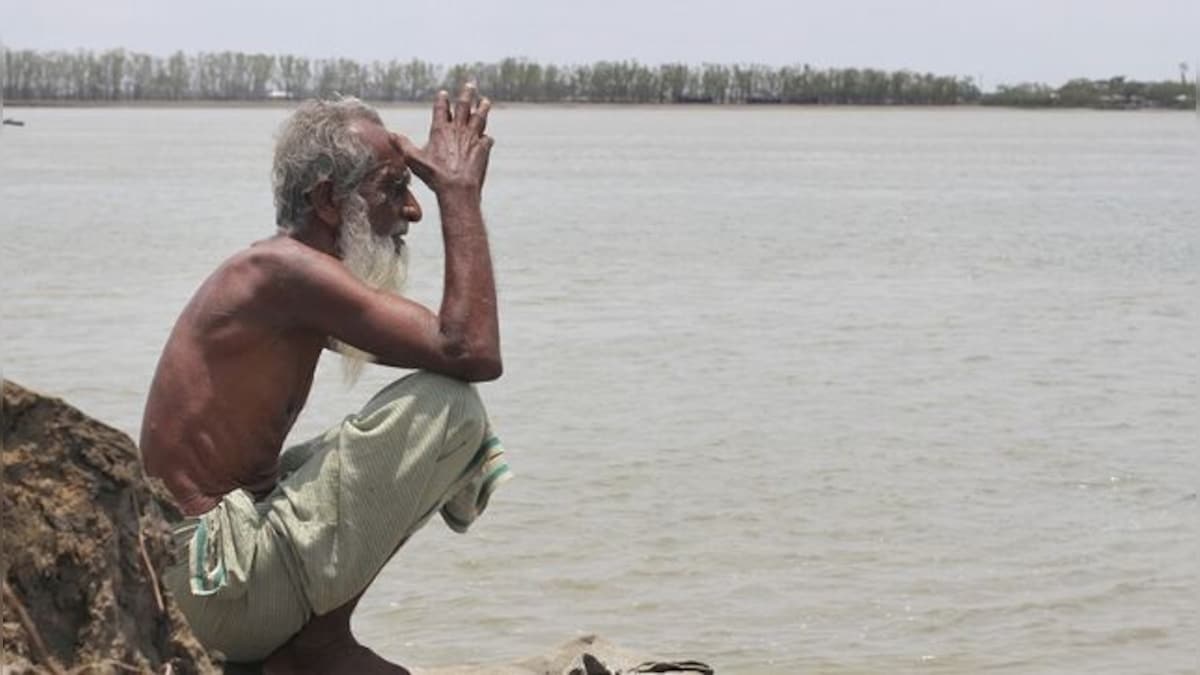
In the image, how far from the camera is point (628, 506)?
26.8ft

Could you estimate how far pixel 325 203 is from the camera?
3949 millimetres

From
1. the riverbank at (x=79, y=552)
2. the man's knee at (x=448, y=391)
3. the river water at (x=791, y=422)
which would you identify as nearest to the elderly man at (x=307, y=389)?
the man's knee at (x=448, y=391)

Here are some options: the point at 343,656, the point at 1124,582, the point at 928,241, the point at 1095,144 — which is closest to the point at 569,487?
the point at 1124,582

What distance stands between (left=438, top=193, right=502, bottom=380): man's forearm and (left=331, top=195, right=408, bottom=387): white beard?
175mm

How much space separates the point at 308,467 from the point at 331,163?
1.83 feet

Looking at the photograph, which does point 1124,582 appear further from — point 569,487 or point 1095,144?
point 1095,144

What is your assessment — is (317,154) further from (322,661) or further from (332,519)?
(322,661)

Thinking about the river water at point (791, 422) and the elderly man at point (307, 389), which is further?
the river water at point (791, 422)

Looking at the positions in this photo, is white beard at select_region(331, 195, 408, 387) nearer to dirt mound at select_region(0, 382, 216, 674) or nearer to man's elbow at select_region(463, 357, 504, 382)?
man's elbow at select_region(463, 357, 504, 382)

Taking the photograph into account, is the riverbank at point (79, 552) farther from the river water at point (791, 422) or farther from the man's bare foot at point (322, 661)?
the river water at point (791, 422)

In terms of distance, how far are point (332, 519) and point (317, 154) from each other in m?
0.67

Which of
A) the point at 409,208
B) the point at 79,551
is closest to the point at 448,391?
the point at 409,208

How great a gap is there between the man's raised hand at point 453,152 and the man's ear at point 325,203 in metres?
0.16

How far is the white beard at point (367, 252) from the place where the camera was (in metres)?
3.95
